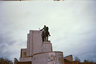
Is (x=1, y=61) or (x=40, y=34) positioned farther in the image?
(x=1, y=61)

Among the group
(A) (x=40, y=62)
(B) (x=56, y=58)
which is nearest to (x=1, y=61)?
(A) (x=40, y=62)

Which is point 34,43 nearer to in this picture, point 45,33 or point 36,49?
point 36,49

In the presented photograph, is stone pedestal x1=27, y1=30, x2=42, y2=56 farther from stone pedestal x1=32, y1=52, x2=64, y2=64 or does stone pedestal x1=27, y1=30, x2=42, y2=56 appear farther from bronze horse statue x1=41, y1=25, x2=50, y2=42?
stone pedestal x1=32, y1=52, x2=64, y2=64

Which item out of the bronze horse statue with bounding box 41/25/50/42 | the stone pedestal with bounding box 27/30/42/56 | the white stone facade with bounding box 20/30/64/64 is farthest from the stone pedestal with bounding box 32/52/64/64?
the bronze horse statue with bounding box 41/25/50/42

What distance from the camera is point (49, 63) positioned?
1100 centimetres

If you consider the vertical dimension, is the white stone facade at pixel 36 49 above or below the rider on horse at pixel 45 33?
below

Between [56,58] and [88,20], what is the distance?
4059 mm

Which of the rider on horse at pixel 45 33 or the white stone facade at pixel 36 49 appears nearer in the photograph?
the white stone facade at pixel 36 49

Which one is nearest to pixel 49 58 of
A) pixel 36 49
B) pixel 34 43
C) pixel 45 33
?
pixel 36 49

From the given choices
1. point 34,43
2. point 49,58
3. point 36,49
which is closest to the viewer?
point 49,58

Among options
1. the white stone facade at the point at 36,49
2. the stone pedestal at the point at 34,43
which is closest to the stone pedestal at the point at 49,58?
the white stone facade at the point at 36,49

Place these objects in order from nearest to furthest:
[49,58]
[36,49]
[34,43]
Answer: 1. [49,58]
2. [36,49]
3. [34,43]

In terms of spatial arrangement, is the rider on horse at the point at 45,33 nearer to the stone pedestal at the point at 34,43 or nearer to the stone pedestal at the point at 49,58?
the stone pedestal at the point at 34,43

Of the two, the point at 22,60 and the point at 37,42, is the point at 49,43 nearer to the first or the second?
the point at 37,42
